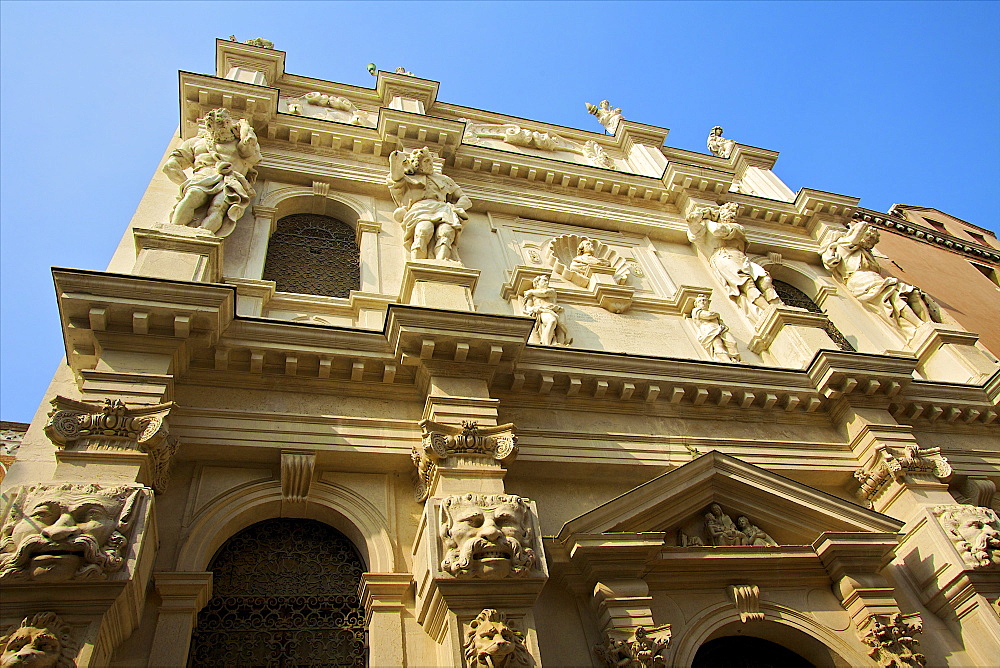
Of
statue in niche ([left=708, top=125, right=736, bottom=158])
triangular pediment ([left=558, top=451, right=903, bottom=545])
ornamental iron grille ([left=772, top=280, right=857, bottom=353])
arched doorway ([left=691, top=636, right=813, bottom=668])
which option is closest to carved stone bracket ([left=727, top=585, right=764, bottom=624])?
arched doorway ([left=691, top=636, right=813, bottom=668])

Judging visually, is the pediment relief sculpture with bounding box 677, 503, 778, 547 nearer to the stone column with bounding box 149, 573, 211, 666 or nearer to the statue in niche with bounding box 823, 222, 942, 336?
the stone column with bounding box 149, 573, 211, 666

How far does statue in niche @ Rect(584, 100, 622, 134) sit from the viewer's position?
2030 centimetres

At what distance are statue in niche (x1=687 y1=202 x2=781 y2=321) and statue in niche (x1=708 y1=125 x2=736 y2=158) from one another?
5927mm

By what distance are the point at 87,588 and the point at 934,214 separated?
26.0 metres

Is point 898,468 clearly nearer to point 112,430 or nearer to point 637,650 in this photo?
point 637,650

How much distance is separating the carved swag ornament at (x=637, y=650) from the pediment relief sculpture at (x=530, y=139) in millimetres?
12005

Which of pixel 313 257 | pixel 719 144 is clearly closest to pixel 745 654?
pixel 313 257

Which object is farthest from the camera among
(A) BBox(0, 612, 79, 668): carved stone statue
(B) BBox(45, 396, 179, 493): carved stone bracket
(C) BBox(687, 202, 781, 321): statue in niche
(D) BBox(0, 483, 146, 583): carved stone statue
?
(C) BBox(687, 202, 781, 321): statue in niche

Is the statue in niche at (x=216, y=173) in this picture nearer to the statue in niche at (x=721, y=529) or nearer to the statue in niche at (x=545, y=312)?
the statue in niche at (x=545, y=312)

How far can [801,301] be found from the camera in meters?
14.7

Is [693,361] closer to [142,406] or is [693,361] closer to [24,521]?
[142,406]

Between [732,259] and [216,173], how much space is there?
8.87 metres

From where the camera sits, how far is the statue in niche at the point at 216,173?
34.0 ft

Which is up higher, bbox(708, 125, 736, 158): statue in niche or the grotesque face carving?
bbox(708, 125, 736, 158): statue in niche
